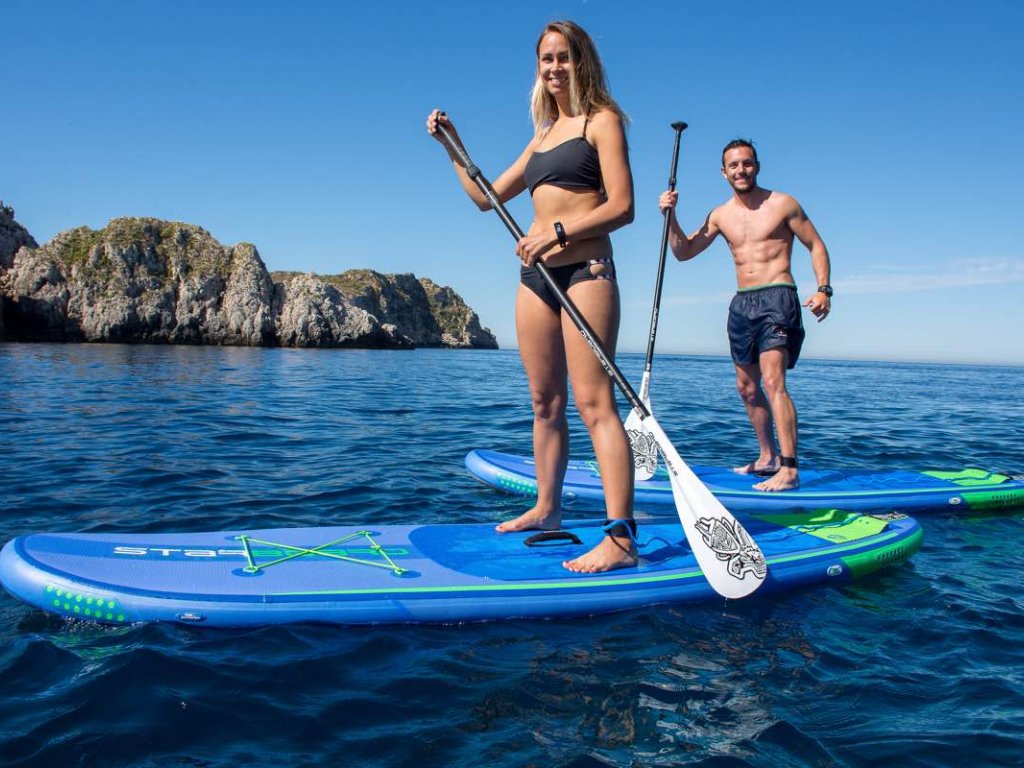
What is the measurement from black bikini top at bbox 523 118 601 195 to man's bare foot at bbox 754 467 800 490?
368 centimetres

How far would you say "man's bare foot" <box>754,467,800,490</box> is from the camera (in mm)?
6281

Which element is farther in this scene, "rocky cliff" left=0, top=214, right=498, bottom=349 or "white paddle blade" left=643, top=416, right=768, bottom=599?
"rocky cliff" left=0, top=214, right=498, bottom=349

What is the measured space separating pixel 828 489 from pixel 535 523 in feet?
11.0

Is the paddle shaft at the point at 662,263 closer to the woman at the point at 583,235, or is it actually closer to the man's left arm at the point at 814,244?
the man's left arm at the point at 814,244

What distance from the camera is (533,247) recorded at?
3.72 meters

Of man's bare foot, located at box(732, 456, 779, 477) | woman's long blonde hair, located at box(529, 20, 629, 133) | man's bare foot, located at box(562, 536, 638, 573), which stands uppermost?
woman's long blonde hair, located at box(529, 20, 629, 133)

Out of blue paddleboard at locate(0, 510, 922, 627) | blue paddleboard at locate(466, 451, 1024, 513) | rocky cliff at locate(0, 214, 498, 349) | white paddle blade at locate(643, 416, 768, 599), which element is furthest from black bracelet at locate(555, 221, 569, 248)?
rocky cliff at locate(0, 214, 498, 349)

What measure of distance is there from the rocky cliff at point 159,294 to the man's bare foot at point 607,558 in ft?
229

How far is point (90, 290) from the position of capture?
6881 cm

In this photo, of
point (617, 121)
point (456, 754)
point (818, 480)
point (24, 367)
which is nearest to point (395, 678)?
point (456, 754)

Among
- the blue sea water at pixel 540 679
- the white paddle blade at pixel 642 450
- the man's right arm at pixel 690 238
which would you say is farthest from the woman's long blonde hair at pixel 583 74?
the white paddle blade at pixel 642 450

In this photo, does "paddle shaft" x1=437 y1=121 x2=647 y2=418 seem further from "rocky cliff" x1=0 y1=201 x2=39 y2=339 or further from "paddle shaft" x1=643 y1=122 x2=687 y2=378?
"rocky cliff" x1=0 y1=201 x2=39 y2=339

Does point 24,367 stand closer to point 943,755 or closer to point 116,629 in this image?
point 116,629

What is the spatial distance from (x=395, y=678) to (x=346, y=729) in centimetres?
41
